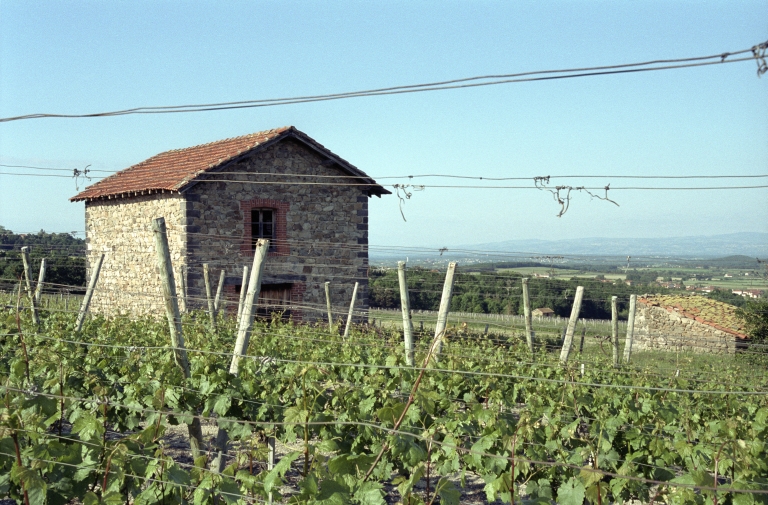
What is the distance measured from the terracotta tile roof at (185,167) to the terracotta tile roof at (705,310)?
13.2m

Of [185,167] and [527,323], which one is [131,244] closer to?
[185,167]

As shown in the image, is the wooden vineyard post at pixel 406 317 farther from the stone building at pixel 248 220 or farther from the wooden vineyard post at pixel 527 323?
the stone building at pixel 248 220

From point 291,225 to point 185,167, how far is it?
252 cm

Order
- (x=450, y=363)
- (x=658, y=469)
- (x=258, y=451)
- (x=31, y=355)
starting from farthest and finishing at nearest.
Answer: (x=450, y=363) < (x=31, y=355) < (x=658, y=469) < (x=258, y=451)

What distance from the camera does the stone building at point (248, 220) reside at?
13383 mm

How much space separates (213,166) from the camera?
13242 mm

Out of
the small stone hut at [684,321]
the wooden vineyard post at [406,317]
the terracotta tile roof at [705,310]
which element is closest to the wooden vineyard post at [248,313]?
the wooden vineyard post at [406,317]

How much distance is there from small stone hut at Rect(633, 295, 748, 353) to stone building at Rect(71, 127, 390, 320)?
38.8 ft

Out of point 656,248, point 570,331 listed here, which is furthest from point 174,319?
point 656,248

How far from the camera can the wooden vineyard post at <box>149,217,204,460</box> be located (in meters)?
4.70

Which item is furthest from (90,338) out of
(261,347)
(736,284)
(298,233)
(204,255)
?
(736,284)

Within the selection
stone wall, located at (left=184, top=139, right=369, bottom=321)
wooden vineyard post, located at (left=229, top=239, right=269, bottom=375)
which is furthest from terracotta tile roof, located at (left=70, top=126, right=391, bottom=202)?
wooden vineyard post, located at (left=229, top=239, right=269, bottom=375)

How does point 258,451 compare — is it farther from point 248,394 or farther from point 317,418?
point 248,394

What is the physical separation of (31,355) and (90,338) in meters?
1.92
